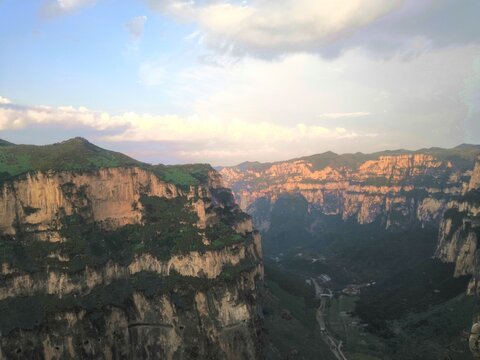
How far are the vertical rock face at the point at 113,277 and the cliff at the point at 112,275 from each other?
21 centimetres

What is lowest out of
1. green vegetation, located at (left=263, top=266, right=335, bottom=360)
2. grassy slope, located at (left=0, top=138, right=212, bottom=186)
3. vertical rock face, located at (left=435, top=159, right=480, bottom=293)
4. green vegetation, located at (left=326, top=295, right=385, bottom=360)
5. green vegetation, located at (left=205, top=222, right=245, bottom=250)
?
green vegetation, located at (left=326, top=295, right=385, bottom=360)

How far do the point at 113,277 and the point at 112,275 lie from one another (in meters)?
Answer: 0.50

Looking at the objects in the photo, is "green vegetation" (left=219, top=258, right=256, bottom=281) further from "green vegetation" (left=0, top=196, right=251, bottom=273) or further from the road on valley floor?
the road on valley floor

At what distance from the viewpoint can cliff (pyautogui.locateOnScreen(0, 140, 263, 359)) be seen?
95.0 metres

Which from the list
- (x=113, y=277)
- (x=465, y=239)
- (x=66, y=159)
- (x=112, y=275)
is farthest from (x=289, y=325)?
(x=465, y=239)

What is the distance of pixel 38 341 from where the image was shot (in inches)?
3595

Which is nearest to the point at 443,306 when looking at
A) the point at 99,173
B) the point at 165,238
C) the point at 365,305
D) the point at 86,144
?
the point at 365,305

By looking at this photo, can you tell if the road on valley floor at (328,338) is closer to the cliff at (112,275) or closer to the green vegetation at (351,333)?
the green vegetation at (351,333)

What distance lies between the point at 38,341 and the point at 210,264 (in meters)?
39.5

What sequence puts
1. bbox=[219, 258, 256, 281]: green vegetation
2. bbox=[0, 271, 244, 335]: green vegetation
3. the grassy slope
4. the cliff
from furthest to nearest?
1. the grassy slope
2. bbox=[219, 258, 256, 281]: green vegetation
3. the cliff
4. bbox=[0, 271, 244, 335]: green vegetation

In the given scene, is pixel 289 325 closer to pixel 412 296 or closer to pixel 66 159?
pixel 412 296

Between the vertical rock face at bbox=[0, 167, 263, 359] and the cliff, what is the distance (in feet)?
0.70

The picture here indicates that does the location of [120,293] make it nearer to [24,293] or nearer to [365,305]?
[24,293]

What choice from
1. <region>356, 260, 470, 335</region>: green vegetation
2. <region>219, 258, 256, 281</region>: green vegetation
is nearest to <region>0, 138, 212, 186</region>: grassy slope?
<region>219, 258, 256, 281</region>: green vegetation
